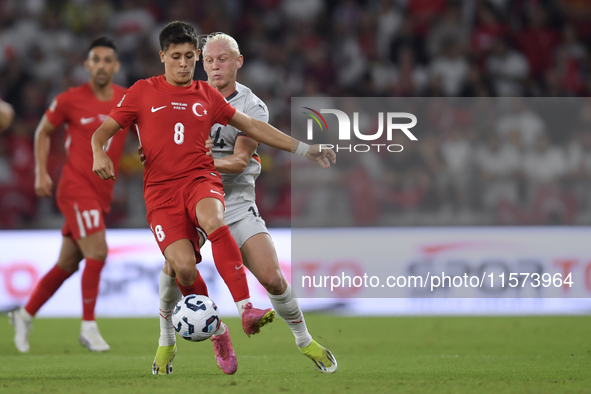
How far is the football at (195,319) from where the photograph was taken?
14.7 ft

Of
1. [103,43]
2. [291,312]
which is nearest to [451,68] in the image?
[103,43]

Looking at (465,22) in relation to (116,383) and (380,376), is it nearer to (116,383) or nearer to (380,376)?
(380,376)

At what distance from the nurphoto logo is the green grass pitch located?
228 cm

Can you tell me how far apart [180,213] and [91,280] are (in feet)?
9.11

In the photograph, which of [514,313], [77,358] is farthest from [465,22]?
[77,358]

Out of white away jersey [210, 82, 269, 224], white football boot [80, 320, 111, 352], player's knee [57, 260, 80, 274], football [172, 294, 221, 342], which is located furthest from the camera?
player's knee [57, 260, 80, 274]

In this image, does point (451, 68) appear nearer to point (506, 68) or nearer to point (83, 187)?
point (506, 68)

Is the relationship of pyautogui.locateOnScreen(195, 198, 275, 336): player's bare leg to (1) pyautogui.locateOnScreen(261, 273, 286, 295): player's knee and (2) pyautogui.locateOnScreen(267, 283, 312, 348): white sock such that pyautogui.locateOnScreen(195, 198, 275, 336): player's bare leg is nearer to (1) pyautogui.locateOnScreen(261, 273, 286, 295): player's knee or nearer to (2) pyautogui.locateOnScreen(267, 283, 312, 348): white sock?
(1) pyautogui.locateOnScreen(261, 273, 286, 295): player's knee

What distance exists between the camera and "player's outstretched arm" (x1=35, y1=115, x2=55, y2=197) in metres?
7.14

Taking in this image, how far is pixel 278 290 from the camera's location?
5.04 m

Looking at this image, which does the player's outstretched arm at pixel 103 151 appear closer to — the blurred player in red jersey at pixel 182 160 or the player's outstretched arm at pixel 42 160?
the blurred player in red jersey at pixel 182 160

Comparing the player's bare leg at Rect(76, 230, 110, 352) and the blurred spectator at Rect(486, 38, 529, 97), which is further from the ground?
the blurred spectator at Rect(486, 38, 529, 97)

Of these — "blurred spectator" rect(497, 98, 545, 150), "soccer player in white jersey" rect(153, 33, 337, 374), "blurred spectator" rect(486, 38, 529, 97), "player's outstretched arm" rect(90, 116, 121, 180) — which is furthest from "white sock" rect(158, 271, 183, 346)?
"blurred spectator" rect(486, 38, 529, 97)

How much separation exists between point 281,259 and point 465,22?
6.20 meters
